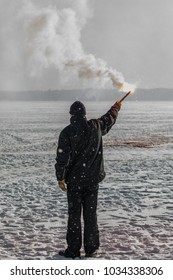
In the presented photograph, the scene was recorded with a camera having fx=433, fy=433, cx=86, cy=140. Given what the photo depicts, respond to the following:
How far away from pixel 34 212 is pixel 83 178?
2.83 metres

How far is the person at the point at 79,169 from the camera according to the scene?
16.5 ft

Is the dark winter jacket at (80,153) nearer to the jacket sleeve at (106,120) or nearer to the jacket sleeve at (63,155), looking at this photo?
the jacket sleeve at (63,155)

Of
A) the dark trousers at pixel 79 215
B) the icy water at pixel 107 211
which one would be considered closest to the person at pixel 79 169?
the dark trousers at pixel 79 215

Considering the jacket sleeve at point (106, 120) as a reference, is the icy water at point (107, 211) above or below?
below

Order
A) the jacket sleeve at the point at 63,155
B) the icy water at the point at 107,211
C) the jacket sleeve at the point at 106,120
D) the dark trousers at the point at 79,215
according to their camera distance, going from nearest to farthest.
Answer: the jacket sleeve at the point at 63,155 → the dark trousers at the point at 79,215 → the jacket sleeve at the point at 106,120 → the icy water at the point at 107,211

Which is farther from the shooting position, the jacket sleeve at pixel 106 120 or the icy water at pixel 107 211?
the icy water at pixel 107 211

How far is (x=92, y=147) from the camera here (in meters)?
5.15

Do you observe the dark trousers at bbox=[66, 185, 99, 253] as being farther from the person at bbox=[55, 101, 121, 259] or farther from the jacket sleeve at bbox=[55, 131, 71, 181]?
the jacket sleeve at bbox=[55, 131, 71, 181]

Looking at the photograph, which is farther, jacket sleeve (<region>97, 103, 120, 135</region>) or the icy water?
the icy water

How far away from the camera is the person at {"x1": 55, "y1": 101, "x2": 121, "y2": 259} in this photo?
504 centimetres

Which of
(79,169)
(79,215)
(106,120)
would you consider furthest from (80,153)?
(79,215)

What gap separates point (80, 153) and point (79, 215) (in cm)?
75

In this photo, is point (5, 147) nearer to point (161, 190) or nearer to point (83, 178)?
point (161, 190)

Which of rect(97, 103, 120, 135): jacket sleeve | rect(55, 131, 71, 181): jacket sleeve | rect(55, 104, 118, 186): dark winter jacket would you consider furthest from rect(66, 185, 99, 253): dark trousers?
rect(97, 103, 120, 135): jacket sleeve
